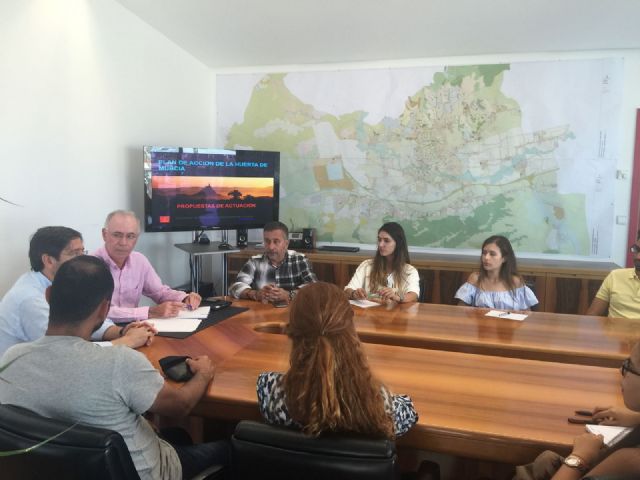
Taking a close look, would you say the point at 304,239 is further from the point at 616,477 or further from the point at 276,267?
the point at 616,477

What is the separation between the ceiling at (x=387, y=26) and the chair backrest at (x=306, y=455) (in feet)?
10.4

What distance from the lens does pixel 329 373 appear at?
1.24 metres

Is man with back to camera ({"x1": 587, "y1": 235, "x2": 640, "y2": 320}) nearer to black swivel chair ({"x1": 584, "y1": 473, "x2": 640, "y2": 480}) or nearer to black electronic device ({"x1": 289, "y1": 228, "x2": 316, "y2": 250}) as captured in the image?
black swivel chair ({"x1": 584, "y1": 473, "x2": 640, "y2": 480})

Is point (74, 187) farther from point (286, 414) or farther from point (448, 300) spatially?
point (448, 300)

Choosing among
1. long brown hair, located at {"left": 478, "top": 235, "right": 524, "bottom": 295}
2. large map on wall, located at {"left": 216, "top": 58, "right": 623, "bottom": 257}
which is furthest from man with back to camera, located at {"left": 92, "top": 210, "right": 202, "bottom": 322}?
large map on wall, located at {"left": 216, "top": 58, "right": 623, "bottom": 257}

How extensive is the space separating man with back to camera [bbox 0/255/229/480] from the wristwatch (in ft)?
3.48

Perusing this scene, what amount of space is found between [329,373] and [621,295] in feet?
7.79

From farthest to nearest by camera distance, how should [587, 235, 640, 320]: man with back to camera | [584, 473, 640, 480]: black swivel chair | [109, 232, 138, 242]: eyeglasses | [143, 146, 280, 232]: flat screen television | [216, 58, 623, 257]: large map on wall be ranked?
1. [216, 58, 623, 257]: large map on wall
2. [143, 146, 280, 232]: flat screen television
3. [587, 235, 640, 320]: man with back to camera
4. [109, 232, 138, 242]: eyeglasses
5. [584, 473, 640, 480]: black swivel chair

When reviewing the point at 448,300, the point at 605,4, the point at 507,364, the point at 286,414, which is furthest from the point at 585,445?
the point at 605,4

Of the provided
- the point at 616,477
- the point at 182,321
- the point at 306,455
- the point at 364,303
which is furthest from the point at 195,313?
the point at 616,477

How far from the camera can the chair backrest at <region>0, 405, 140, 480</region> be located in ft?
3.35

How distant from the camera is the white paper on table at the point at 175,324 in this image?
2.31 metres

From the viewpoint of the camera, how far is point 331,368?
125 centimetres

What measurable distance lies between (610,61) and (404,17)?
6.07 ft
